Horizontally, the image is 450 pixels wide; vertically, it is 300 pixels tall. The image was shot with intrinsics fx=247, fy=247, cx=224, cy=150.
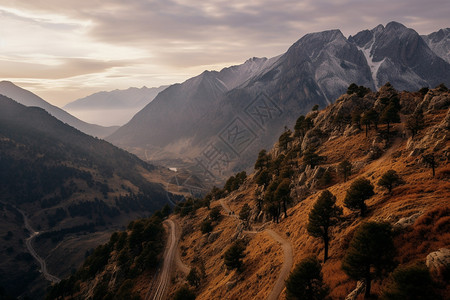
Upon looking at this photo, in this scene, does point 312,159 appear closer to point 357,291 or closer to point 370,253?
point 370,253

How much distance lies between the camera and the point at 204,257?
87.1m

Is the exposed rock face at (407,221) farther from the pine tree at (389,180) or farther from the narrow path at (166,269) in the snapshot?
the narrow path at (166,269)

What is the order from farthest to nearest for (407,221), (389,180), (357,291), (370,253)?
1. (389,180)
2. (407,221)
3. (357,291)
4. (370,253)

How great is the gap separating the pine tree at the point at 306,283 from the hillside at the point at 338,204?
2000 mm

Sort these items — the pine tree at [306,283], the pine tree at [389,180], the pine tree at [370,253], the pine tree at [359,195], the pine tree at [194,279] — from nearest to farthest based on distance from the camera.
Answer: the pine tree at [370,253] < the pine tree at [306,283] < the pine tree at [359,195] < the pine tree at [389,180] < the pine tree at [194,279]

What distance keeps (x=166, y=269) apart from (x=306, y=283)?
72.8 m

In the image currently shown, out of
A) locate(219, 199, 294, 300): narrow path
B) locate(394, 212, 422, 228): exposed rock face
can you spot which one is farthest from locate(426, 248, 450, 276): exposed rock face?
locate(219, 199, 294, 300): narrow path

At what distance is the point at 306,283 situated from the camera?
33.7 meters

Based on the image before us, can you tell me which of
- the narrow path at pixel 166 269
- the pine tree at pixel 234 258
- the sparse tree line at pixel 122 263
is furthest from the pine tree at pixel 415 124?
the sparse tree line at pixel 122 263

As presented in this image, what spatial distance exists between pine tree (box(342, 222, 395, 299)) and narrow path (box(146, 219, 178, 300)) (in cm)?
6729

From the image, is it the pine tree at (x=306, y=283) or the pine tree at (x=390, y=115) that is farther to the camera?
the pine tree at (x=390, y=115)

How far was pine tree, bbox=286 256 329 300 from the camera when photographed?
33.3m

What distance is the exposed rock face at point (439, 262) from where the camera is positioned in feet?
85.6

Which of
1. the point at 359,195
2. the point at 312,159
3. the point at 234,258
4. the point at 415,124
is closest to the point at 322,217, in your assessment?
the point at 359,195
